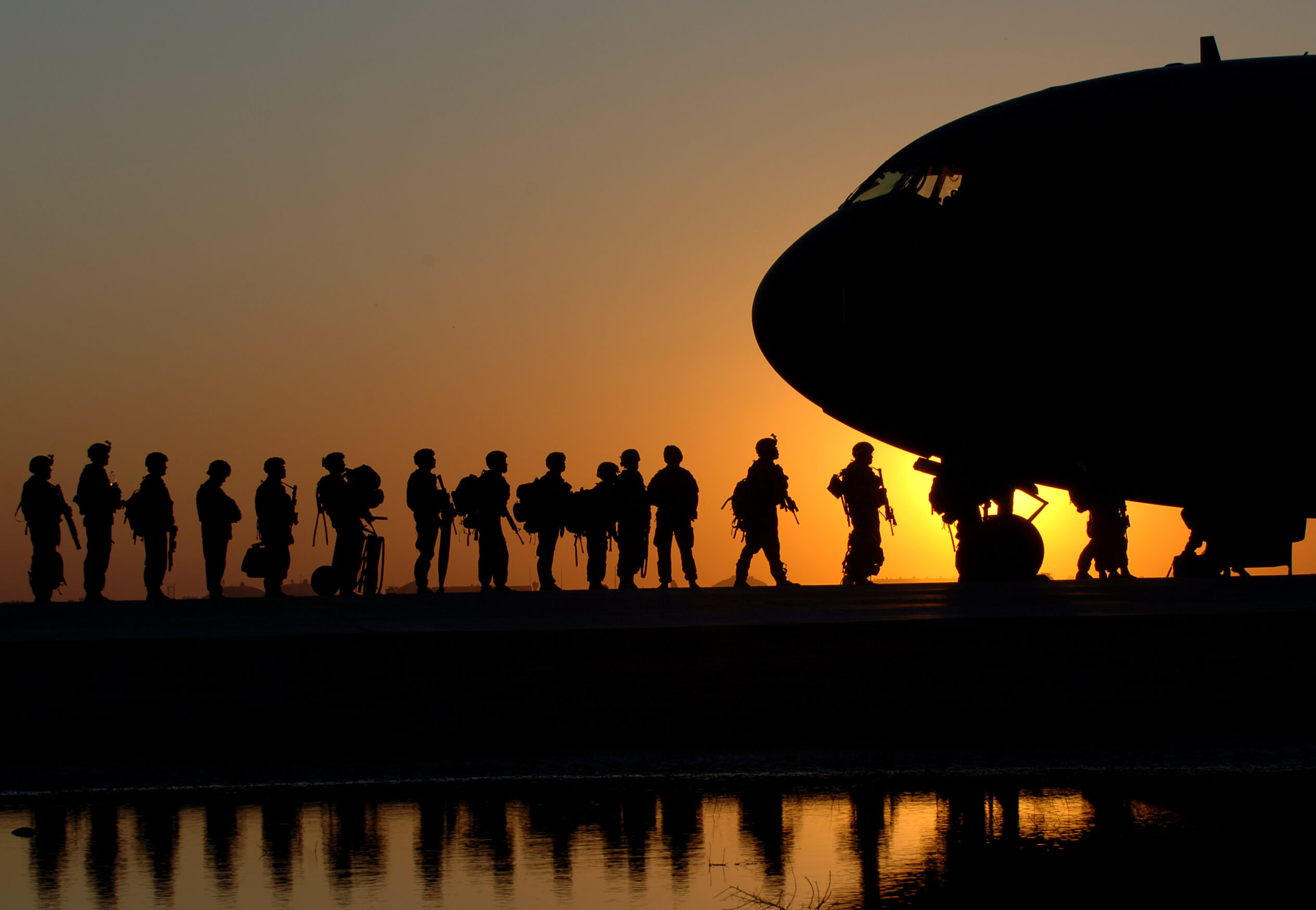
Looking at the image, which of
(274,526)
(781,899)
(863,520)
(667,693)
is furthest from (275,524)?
(781,899)

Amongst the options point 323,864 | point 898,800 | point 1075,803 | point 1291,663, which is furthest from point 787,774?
point 1291,663

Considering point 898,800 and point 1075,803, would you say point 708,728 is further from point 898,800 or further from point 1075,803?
point 1075,803

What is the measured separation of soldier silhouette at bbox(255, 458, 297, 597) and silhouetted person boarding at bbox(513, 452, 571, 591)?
8.70 feet

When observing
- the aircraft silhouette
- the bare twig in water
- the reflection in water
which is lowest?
the bare twig in water

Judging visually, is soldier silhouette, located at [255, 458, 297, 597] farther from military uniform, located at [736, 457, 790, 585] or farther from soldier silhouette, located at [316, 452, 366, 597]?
military uniform, located at [736, 457, 790, 585]

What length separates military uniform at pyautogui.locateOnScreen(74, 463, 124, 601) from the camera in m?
16.5

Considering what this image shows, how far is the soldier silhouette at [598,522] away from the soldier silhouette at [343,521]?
2.69m

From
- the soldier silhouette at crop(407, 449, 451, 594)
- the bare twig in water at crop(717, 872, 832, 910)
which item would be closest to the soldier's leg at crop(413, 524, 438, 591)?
the soldier silhouette at crop(407, 449, 451, 594)

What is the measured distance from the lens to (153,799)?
6.94m

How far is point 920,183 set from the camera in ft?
46.2

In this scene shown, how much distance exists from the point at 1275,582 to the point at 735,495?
24.6 ft

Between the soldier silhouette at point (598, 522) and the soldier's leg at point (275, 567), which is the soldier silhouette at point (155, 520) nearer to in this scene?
the soldier's leg at point (275, 567)

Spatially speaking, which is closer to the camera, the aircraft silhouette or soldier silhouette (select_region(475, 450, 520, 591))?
the aircraft silhouette

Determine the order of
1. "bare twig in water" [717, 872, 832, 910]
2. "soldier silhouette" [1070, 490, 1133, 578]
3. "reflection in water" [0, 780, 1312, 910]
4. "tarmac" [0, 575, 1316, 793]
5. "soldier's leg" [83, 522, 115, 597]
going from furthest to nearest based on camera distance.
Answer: "soldier silhouette" [1070, 490, 1133, 578]
"soldier's leg" [83, 522, 115, 597]
"tarmac" [0, 575, 1316, 793]
"reflection in water" [0, 780, 1312, 910]
"bare twig in water" [717, 872, 832, 910]
